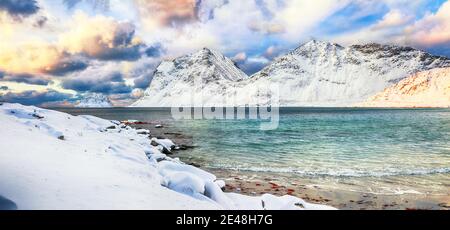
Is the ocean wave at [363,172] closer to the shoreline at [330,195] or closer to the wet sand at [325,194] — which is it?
the wet sand at [325,194]

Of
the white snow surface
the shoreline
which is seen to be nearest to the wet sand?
the shoreline

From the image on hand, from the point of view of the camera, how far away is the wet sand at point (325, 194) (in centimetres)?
1109

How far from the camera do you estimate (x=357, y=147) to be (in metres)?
26.7

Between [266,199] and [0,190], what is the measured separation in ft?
22.7

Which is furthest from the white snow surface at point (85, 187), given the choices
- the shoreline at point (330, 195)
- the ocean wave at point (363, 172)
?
the ocean wave at point (363, 172)

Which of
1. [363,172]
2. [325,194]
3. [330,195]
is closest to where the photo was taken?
[330,195]

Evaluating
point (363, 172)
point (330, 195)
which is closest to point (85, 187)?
point (330, 195)

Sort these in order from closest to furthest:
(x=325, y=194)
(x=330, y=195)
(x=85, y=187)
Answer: (x=85, y=187) < (x=330, y=195) < (x=325, y=194)

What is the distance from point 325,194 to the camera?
12.8 m

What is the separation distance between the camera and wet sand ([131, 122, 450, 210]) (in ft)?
36.4

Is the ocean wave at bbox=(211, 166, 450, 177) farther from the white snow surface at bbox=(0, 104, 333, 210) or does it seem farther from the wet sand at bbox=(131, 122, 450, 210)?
the white snow surface at bbox=(0, 104, 333, 210)

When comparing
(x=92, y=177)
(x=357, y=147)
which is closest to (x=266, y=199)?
(x=92, y=177)

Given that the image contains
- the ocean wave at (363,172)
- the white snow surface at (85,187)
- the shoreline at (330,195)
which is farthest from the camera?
the ocean wave at (363,172)

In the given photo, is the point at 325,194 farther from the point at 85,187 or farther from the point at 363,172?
the point at 85,187
